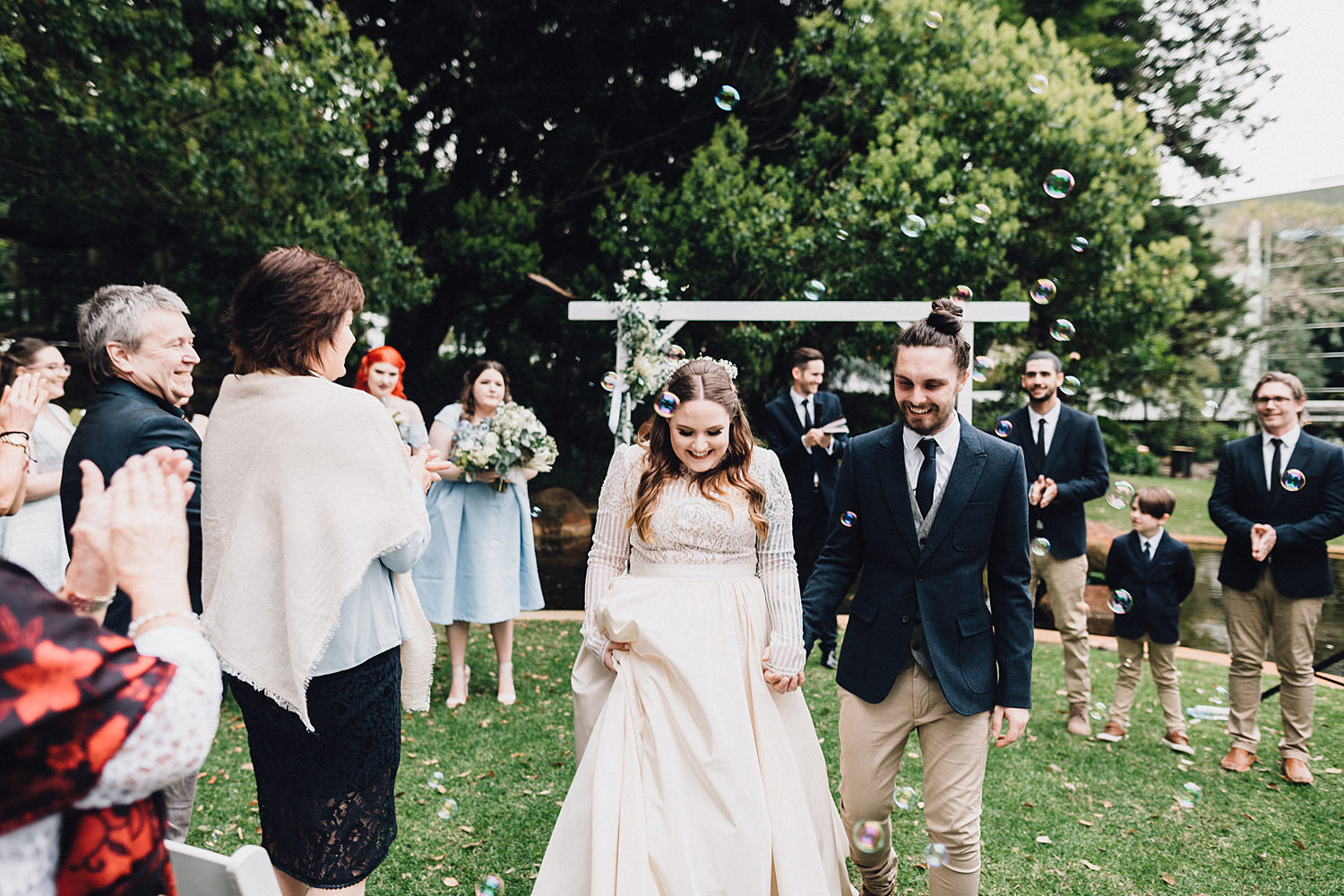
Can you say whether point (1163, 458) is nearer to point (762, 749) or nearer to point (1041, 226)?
point (1041, 226)

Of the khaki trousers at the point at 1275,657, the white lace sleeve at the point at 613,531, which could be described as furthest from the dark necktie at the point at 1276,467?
the white lace sleeve at the point at 613,531

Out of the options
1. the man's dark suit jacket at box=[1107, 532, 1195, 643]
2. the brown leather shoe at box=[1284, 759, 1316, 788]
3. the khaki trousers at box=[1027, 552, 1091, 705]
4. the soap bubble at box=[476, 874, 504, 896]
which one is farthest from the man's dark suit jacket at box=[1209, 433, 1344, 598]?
the soap bubble at box=[476, 874, 504, 896]

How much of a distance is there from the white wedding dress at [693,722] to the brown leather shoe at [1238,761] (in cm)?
313

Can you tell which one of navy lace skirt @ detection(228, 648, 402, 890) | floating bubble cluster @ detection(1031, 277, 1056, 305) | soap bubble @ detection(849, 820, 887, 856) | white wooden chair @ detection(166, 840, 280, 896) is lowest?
soap bubble @ detection(849, 820, 887, 856)

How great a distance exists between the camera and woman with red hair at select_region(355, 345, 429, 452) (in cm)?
555

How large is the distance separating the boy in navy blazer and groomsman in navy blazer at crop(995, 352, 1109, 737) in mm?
215

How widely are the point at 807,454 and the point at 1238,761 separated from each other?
10.9 ft

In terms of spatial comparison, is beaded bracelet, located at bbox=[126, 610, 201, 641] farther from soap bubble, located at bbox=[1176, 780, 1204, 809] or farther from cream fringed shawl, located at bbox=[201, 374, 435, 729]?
soap bubble, located at bbox=[1176, 780, 1204, 809]

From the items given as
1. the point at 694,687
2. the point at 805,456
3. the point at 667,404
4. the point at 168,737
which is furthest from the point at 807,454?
the point at 168,737

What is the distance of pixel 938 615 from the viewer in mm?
2889

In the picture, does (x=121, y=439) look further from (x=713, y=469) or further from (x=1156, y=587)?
(x=1156, y=587)

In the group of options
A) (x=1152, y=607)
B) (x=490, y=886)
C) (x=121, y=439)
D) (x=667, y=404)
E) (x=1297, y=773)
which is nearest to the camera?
(x=121, y=439)

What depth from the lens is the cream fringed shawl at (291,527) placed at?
6.95 ft

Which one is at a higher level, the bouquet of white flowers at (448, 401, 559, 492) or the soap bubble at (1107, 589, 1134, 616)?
the bouquet of white flowers at (448, 401, 559, 492)
